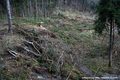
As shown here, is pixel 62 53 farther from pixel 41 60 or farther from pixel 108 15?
pixel 108 15

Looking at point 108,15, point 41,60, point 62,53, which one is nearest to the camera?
point 41,60

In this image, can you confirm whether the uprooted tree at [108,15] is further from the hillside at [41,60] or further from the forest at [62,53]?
the hillside at [41,60]

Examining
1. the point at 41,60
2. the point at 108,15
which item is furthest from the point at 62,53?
the point at 108,15

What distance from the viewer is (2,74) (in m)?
14.8

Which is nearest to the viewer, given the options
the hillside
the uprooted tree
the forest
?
the hillside

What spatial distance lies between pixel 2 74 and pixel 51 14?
29.7m

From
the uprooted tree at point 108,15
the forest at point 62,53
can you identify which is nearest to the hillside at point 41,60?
the forest at point 62,53

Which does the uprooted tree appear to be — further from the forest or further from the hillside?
the hillside

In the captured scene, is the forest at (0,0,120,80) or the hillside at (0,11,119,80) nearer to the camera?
the hillside at (0,11,119,80)

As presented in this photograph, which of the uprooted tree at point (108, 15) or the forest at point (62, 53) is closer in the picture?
the forest at point (62, 53)

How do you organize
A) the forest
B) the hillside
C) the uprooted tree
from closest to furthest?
1. the hillside
2. the forest
3. the uprooted tree

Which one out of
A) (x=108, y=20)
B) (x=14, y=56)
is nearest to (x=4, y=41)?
(x=14, y=56)

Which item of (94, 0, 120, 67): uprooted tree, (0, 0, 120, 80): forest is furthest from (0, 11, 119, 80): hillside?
(94, 0, 120, 67): uprooted tree

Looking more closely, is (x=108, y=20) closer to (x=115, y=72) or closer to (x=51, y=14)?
(x=115, y=72)
